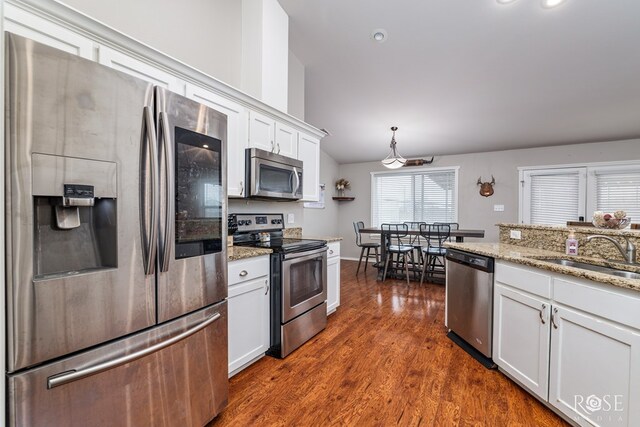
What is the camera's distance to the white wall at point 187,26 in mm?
1933

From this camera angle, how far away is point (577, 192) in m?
5.07

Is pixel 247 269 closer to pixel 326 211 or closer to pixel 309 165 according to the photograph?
pixel 309 165

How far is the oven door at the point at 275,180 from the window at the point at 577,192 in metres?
4.68

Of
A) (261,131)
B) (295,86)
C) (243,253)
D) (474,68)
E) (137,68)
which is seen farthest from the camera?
(295,86)

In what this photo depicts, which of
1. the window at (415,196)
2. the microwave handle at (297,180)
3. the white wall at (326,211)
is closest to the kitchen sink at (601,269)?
the microwave handle at (297,180)

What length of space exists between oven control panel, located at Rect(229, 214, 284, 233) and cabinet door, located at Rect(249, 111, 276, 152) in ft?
2.15

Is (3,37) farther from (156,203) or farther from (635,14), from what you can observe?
(635,14)

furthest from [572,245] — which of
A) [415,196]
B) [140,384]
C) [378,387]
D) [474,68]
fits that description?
[415,196]

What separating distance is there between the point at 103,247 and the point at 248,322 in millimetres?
1227

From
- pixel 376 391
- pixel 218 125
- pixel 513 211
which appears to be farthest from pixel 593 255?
pixel 513 211

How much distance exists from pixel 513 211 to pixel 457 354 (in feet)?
13.7

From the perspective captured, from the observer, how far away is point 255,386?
196 centimetres

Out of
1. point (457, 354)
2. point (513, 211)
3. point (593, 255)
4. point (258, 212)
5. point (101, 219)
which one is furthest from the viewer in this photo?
point (513, 211)

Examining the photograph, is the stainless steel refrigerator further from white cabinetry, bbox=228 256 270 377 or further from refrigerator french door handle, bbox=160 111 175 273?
white cabinetry, bbox=228 256 270 377
